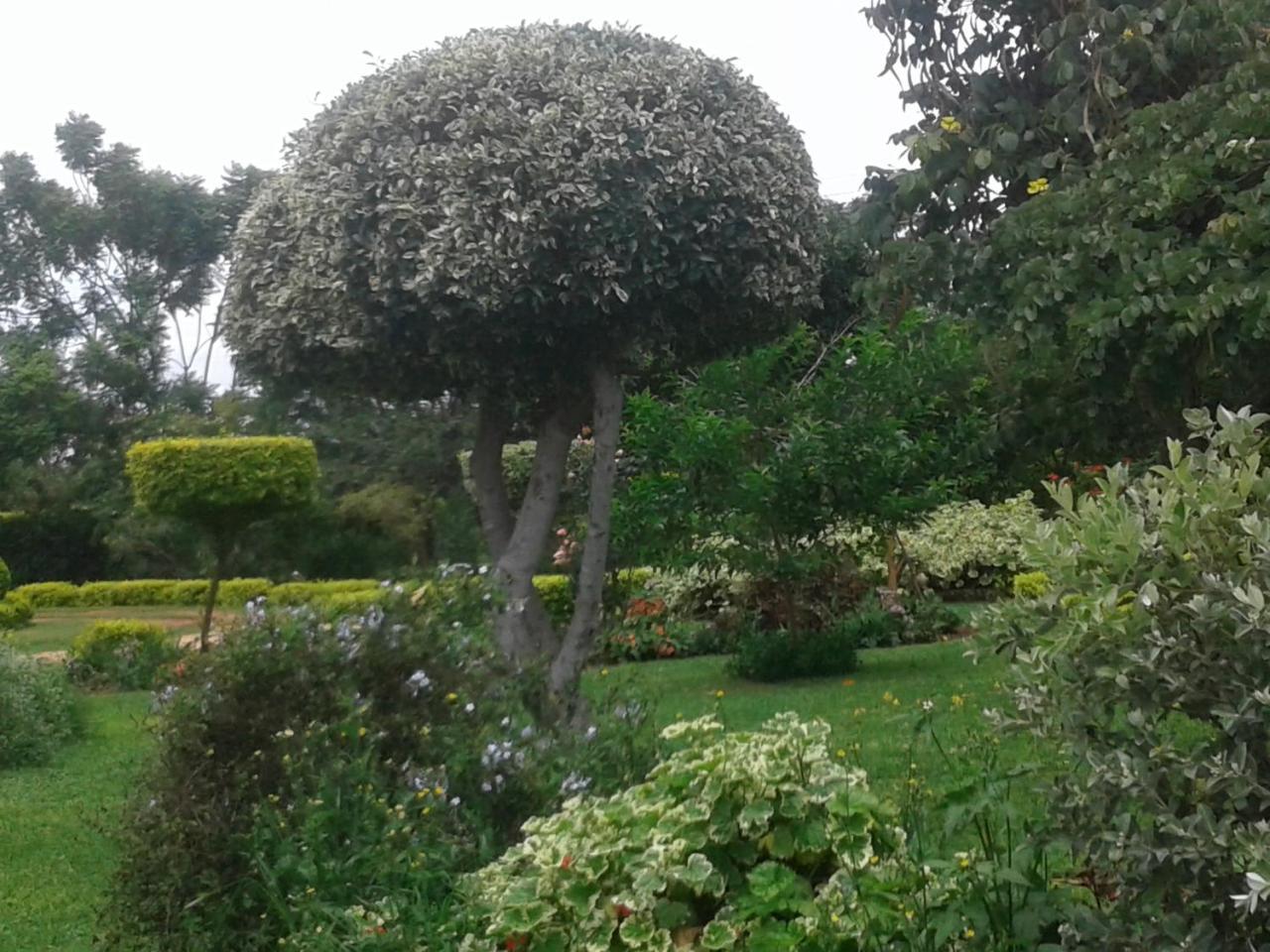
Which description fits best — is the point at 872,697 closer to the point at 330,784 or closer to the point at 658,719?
the point at 658,719

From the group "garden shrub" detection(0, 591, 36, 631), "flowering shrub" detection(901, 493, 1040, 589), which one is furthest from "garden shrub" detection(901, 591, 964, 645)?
"garden shrub" detection(0, 591, 36, 631)

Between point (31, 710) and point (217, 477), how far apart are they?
4394 mm

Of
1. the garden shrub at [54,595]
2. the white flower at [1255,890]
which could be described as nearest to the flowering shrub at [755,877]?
the white flower at [1255,890]

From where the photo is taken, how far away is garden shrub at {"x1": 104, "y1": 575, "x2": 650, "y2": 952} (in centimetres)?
391

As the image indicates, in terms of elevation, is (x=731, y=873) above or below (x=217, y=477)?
below

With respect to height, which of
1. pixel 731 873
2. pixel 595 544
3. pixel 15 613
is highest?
pixel 595 544

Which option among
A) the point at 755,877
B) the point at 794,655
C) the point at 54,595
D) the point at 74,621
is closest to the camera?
the point at 755,877

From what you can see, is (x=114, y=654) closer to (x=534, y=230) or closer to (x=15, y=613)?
(x=15, y=613)

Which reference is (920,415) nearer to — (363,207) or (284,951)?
(363,207)

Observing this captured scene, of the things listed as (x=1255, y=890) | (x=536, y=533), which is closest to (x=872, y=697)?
(x=536, y=533)

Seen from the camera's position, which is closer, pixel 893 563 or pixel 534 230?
pixel 534 230

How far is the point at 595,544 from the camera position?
6.57 metres

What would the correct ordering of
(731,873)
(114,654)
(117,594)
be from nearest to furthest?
(731,873) < (114,654) < (117,594)

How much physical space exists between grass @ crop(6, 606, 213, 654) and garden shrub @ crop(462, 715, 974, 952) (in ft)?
45.1
